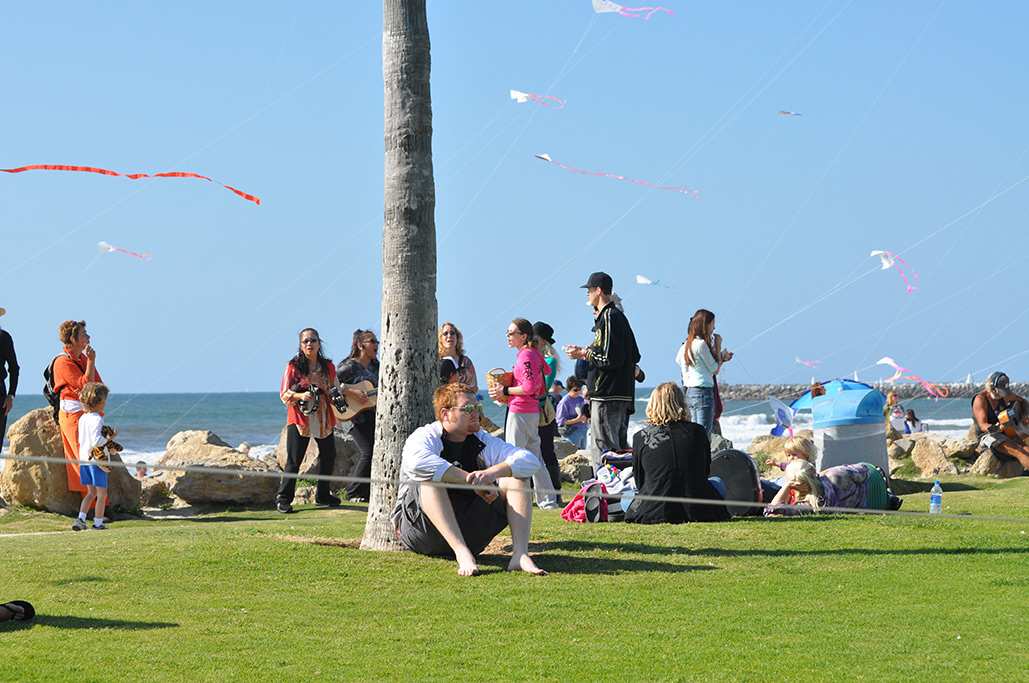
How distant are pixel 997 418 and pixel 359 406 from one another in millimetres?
7969

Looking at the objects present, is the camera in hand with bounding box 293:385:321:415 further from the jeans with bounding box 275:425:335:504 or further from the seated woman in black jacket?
A: the seated woman in black jacket

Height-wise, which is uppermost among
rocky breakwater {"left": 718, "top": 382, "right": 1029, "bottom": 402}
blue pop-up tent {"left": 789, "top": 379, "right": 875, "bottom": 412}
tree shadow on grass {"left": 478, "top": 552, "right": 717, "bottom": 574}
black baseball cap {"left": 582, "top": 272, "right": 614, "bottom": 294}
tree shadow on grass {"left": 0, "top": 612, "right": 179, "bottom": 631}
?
rocky breakwater {"left": 718, "top": 382, "right": 1029, "bottom": 402}

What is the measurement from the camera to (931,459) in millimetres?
18703

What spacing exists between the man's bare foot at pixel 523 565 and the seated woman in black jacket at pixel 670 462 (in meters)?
1.89

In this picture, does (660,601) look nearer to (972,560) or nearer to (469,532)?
(469,532)

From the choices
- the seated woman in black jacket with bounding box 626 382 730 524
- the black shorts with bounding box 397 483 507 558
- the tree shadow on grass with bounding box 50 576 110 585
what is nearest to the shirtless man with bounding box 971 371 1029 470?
the seated woman in black jacket with bounding box 626 382 730 524

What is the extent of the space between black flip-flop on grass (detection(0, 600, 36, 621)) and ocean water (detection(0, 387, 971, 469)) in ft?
104

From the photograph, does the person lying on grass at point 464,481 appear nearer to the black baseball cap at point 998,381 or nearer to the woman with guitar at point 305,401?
the woman with guitar at point 305,401

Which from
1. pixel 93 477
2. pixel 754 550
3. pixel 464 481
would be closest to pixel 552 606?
pixel 464 481

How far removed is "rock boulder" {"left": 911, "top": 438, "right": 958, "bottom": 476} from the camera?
17891 millimetres

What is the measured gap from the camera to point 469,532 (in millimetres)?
8312

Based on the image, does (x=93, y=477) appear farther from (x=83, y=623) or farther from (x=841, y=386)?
(x=841, y=386)

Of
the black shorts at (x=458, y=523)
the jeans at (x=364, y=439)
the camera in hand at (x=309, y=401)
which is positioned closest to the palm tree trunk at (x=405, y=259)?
the black shorts at (x=458, y=523)

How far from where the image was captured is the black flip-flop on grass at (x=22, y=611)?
6684 mm
